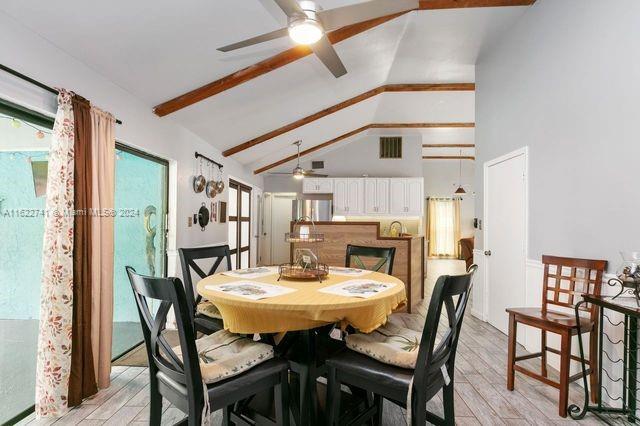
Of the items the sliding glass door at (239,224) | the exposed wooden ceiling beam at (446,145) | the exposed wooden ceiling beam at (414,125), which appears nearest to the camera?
the sliding glass door at (239,224)

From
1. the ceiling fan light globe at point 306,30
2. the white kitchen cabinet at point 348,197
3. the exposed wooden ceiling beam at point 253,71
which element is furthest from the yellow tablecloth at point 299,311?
the white kitchen cabinet at point 348,197

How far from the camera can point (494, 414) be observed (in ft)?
6.93

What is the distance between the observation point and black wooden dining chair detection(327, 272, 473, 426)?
140cm

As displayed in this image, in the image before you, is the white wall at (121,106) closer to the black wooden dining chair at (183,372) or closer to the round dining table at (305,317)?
the black wooden dining chair at (183,372)

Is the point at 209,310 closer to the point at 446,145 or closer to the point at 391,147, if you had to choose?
the point at 391,147

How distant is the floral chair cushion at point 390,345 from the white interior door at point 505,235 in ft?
6.93

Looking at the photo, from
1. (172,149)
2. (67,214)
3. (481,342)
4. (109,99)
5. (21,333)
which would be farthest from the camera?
(172,149)

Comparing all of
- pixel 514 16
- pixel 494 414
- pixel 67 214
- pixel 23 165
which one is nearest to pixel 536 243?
pixel 494 414

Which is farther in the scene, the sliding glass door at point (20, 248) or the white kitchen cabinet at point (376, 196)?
the white kitchen cabinet at point (376, 196)

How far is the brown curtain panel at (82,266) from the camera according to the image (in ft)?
→ 7.10

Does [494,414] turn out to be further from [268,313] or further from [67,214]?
[67,214]

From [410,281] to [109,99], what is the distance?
379cm

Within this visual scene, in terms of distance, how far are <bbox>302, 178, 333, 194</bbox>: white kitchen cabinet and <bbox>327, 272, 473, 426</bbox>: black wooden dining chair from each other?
6264 mm

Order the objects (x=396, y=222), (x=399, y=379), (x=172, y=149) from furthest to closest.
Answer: (x=396, y=222), (x=172, y=149), (x=399, y=379)
